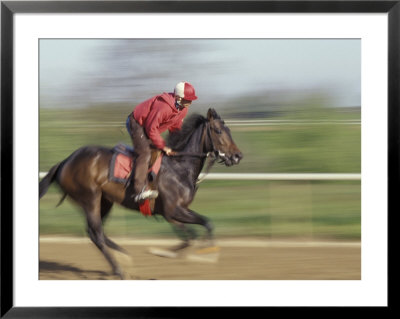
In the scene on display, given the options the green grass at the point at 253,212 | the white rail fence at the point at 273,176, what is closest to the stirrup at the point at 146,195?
the green grass at the point at 253,212

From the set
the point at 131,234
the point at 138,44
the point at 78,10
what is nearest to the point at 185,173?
the point at 131,234

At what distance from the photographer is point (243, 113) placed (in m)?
5.20

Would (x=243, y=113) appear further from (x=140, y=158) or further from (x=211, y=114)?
(x=140, y=158)

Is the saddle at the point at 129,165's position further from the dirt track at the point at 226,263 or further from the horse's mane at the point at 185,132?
the dirt track at the point at 226,263

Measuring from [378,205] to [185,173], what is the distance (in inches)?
58.6

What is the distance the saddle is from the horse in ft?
0.13

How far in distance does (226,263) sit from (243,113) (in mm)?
1156

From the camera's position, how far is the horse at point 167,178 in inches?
202

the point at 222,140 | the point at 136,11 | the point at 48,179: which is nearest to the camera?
the point at 136,11

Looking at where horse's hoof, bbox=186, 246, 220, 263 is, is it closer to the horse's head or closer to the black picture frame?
the black picture frame

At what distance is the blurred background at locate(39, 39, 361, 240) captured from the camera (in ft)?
16.5

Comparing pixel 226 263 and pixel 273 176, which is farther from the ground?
pixel 273 176

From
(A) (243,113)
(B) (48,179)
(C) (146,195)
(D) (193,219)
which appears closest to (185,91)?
(A) (243,113)

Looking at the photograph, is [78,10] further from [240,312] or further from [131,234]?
[240,312]
